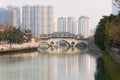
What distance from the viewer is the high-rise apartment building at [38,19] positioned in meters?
184

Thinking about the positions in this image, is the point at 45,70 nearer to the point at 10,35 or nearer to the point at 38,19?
the point at 10,35

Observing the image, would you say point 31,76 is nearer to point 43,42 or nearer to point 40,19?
point 43,42

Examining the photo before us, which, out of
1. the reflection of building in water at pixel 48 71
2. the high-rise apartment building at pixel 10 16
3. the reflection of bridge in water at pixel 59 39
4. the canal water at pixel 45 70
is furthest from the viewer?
the high-rise apartment building at pixel 10 16

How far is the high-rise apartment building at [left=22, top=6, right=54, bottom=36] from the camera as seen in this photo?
604 ft

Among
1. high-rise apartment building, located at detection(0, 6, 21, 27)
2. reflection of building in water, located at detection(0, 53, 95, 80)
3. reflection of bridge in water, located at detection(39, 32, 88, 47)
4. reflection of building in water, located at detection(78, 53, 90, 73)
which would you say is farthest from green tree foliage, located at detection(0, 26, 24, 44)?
high-rise apartment building, located at detection(0, 6, 21, 27)

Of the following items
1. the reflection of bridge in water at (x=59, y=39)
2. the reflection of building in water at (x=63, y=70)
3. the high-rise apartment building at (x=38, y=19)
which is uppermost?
the high-rise apartment building at (x=38, y=19)

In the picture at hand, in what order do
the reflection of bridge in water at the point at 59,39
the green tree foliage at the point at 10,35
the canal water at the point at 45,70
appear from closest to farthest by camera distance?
1. the canal water at the point at 45,70
2. the green tree foliage at the point at 10,35
3. the reflection of bridge in water at the point at 59,39

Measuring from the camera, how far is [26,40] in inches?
3821

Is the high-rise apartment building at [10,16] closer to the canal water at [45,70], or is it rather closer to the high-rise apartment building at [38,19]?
the high-rise apartment building at [38,19]

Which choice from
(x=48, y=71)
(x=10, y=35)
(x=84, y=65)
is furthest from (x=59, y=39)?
(x=48, y=71)

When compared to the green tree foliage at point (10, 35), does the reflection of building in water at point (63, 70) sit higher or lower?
lower

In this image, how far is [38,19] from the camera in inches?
7333

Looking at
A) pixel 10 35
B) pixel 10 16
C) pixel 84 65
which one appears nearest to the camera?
pixel 84 65

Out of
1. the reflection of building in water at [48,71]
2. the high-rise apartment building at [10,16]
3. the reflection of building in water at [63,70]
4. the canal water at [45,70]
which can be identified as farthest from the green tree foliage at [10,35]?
the high-rise apartment building at [10,16]
